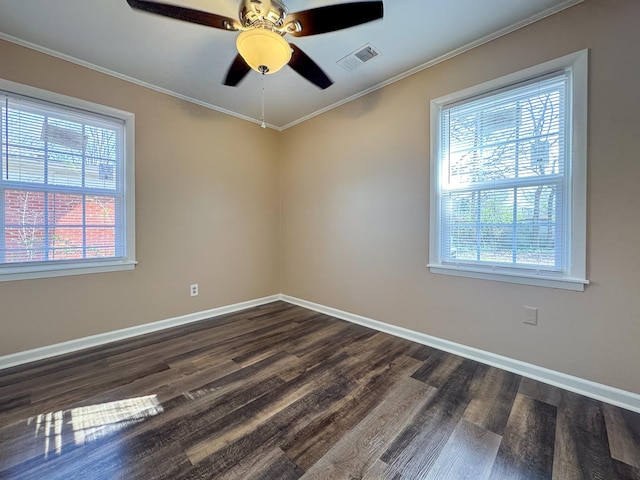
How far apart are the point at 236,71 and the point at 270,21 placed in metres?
0.55

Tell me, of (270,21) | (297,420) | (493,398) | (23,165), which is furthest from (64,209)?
(493,398)

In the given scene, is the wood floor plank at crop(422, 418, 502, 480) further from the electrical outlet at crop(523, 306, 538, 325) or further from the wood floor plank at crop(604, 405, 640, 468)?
the electrical outlet at crop(523, 306, 538, 325)

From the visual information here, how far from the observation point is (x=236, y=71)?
2.03 meters

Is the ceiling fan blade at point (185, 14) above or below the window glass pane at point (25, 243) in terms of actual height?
above

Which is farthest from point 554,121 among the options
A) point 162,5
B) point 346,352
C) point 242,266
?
point 242,266

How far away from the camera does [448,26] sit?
6.60ft

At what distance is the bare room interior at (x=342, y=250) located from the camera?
1.44 meters

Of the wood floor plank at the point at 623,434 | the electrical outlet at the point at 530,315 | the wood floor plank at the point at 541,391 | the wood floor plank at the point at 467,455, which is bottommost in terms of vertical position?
the wood floor plank at the point at 467,455

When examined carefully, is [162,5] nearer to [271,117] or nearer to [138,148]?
[138,148]

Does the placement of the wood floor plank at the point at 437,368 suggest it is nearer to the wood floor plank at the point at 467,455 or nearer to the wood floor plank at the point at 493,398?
the wood floor plank at the point at 493,398

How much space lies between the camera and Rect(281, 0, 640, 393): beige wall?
5.52 ft

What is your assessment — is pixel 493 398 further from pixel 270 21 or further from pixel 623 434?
pixel 270 21

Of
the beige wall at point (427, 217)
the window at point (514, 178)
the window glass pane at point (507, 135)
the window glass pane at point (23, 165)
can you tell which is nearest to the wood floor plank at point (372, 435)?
the beige wall at point (427, 217)

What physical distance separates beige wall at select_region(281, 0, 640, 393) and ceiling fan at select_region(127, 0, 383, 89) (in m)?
1.34
